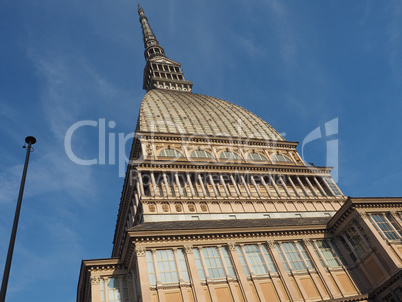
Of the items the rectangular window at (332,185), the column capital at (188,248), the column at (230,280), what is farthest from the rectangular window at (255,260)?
the rectangular window at (332,185)

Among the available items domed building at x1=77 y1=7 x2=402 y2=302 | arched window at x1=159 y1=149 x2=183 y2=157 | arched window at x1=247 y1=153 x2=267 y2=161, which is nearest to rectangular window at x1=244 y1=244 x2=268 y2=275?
domed building at x1=77 y1=7 x2=402 y2=302

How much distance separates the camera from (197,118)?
202 ft

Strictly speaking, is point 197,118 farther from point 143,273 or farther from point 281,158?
point 143,273

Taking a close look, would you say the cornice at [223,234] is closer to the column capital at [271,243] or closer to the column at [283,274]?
the column capital at [271,243]

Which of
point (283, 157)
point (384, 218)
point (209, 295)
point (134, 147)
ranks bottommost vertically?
point (209, 295)

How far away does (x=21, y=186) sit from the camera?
14820mm

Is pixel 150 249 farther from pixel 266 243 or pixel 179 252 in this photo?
pixel 266 243

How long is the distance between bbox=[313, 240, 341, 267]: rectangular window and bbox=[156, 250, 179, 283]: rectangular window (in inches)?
582

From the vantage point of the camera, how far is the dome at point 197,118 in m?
56.2

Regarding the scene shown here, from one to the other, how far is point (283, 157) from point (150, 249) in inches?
1221

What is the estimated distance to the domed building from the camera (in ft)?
92.7

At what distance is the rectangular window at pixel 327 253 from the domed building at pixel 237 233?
0.11m

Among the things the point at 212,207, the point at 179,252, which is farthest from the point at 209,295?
the point at 212,207

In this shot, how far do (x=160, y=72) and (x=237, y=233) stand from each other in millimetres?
66348
